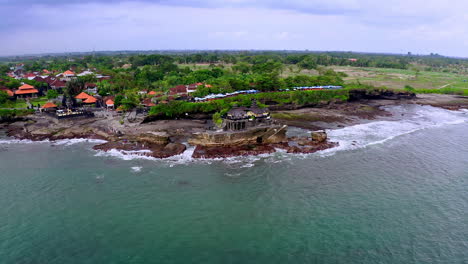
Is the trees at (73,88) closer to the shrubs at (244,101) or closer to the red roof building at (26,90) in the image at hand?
the red roof building at (26,90)

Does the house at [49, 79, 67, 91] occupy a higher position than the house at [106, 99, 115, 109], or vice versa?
the house at [49, 79, 67, 91]

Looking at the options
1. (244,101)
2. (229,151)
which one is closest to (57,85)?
(244,101)

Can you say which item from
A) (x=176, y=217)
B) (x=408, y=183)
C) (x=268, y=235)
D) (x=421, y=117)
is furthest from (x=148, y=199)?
(x=421, y=117)

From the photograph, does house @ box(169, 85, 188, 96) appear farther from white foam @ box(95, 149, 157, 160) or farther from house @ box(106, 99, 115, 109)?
white foam @ box(95, 149, 157, 160)

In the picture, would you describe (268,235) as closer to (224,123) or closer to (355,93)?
(224,123)

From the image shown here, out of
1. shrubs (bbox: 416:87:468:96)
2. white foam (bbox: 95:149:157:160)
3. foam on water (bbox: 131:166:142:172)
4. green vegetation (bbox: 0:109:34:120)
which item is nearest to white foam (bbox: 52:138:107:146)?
white foam (bbox: 95:149:157:160)

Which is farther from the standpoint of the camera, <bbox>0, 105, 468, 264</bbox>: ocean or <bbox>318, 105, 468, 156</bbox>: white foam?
<bbox>318, 105, 468, 156</bbox>: white foam

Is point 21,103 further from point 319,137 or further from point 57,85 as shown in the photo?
point 319,137
